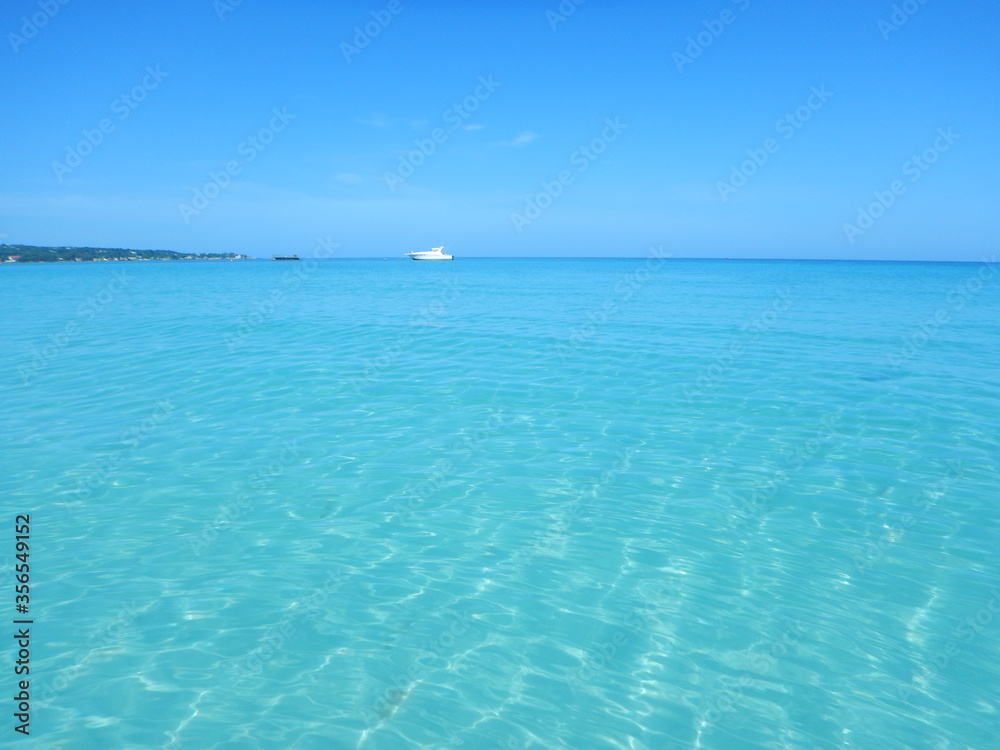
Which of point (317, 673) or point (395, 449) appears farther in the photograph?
point (395, 449)

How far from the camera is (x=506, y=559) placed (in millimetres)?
7457

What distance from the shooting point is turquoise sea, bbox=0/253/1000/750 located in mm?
5125

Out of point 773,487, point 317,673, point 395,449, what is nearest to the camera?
point 317,673

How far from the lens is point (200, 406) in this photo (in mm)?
13820

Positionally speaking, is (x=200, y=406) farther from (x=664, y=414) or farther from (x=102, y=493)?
(x=664, y=414)

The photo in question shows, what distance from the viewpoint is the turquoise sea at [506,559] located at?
512 cm

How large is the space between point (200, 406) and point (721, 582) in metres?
12.2

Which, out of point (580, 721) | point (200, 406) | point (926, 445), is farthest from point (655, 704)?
point (200, 406)

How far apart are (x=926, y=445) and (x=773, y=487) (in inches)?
175

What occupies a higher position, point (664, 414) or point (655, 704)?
point (664, 414)

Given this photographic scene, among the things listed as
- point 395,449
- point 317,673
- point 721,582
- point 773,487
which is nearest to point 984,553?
point 773,487

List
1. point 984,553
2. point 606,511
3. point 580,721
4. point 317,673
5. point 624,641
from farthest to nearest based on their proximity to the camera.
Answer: point 606,511
point 984,553
point 624,641
point 317,673
point 580,721

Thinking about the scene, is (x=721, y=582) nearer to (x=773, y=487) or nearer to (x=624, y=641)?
(x=624, y=641)

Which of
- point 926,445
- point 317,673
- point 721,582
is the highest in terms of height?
point 926,445
